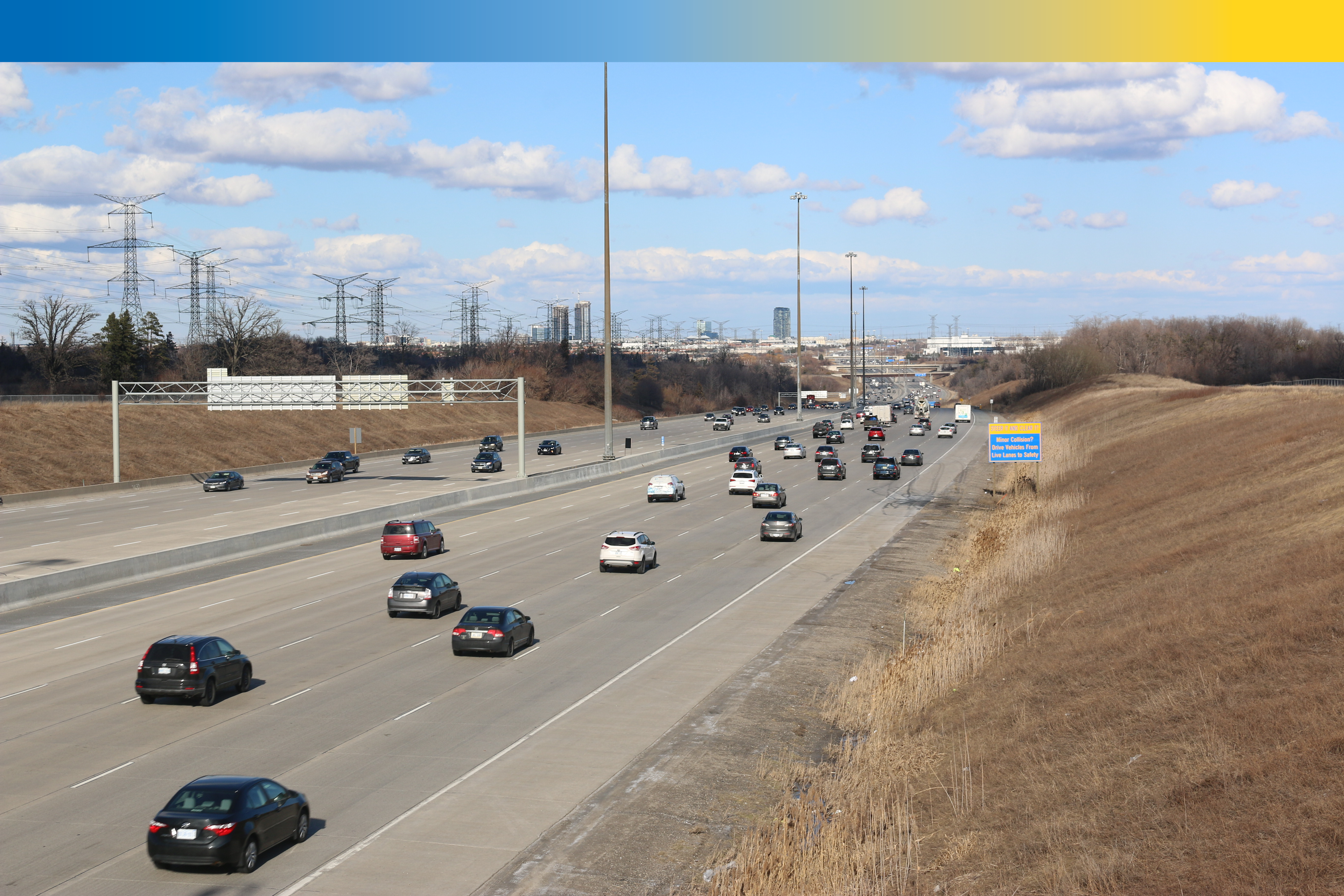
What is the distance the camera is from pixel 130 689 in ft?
75.9

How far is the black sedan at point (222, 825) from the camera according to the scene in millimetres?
13484

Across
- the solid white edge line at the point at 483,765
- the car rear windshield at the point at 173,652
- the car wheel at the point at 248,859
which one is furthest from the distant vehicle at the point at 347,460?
the car wheel at the point at 248,859

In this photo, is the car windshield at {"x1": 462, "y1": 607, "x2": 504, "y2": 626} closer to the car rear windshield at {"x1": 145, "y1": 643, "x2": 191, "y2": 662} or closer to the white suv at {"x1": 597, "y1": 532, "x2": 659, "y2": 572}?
the car rear windshield at {"x1": 145, "y1": 643, "x2": 191, "y2": 662}

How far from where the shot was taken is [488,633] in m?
25.7

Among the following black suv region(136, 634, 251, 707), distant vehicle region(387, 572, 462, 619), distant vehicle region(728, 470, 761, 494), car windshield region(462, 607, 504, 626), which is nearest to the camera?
black suv region(136, 634, 251, 707)

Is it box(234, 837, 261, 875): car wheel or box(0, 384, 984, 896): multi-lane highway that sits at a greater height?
box(234, 837, 261, 875): car wheel

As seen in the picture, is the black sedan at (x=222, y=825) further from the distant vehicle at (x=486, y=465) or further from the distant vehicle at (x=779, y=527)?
the distant vehicle at (x=486, y=465)

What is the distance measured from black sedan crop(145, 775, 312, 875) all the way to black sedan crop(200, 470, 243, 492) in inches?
2216

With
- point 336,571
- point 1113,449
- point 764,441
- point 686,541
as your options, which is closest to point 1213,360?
point 764,441

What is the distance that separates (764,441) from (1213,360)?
103m

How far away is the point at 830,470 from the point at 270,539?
118 ft

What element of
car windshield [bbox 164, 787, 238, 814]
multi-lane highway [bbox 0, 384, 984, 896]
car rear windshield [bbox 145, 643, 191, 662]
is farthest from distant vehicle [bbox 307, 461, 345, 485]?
car windshield [bbox 164, 787, 238, 814]

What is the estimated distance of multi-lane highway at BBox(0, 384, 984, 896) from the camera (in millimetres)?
14539

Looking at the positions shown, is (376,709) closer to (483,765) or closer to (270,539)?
(483,765)
